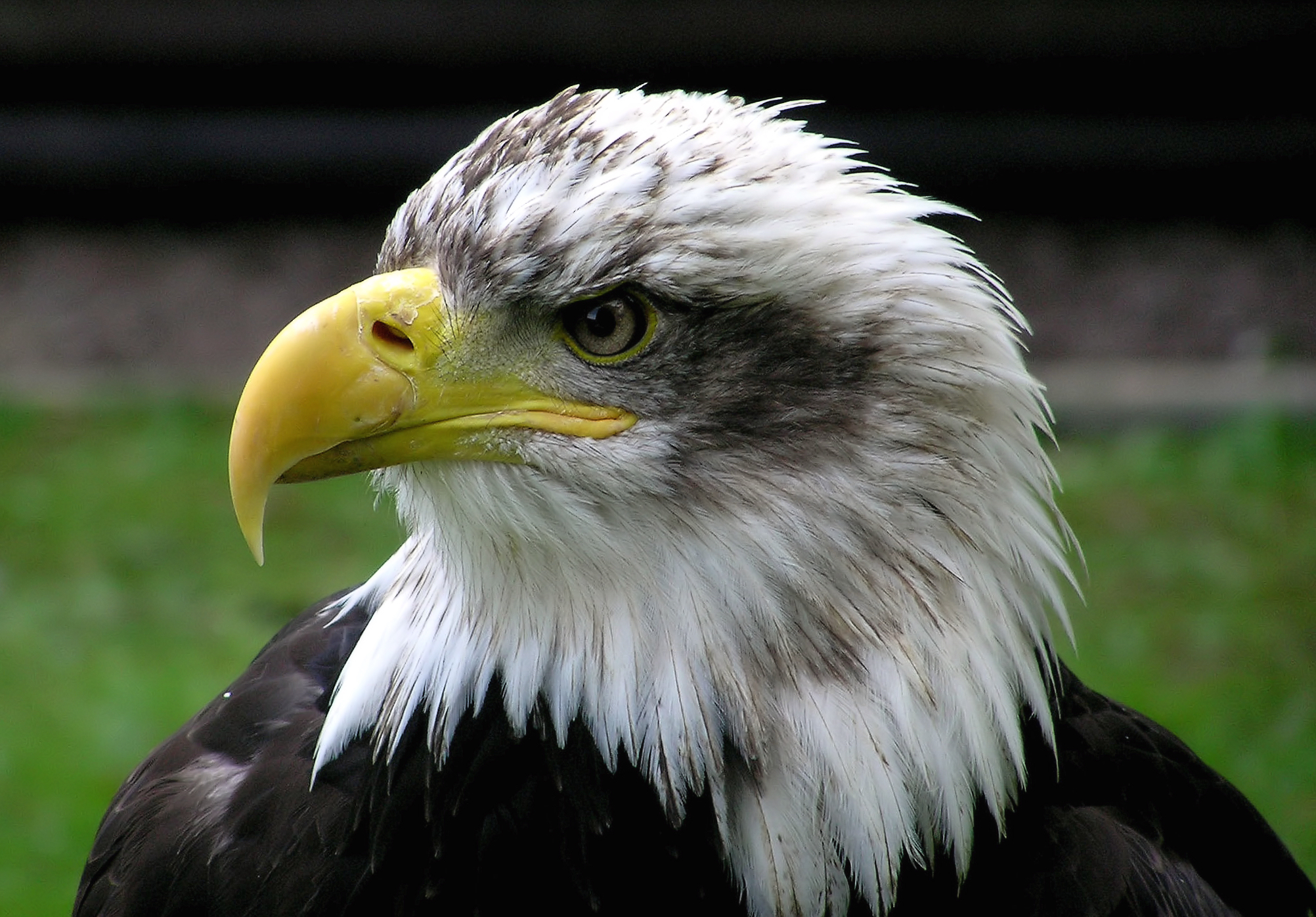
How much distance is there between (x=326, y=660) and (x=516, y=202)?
960mm

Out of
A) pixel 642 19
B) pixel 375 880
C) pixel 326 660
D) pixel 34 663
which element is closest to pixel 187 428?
pixel 34 663

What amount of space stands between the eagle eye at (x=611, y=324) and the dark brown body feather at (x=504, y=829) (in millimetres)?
508

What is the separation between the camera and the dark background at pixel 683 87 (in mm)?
7242

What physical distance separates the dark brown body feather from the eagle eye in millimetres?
508

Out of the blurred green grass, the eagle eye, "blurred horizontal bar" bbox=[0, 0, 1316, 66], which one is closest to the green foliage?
the blurred green grass

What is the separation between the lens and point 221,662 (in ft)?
16.7

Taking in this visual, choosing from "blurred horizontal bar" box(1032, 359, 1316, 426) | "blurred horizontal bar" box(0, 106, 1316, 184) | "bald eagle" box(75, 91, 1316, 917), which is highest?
"bald eagle" box(75, 91, 1316, 917)

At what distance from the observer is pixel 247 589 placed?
554 centimetres

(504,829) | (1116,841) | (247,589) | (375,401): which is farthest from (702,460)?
(247,589)

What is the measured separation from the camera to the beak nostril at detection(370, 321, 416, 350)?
6.86 feet

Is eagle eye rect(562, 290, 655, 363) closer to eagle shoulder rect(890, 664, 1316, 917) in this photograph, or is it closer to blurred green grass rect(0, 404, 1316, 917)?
eagle shoulder rect(890, 664, 1316, 917)

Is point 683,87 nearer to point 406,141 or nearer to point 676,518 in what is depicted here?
point 406,141

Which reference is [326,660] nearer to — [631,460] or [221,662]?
[631,460]

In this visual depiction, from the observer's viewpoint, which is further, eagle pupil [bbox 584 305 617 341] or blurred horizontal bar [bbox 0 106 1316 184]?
blurred horizontal bar [bbox 0 106 1316 184]
